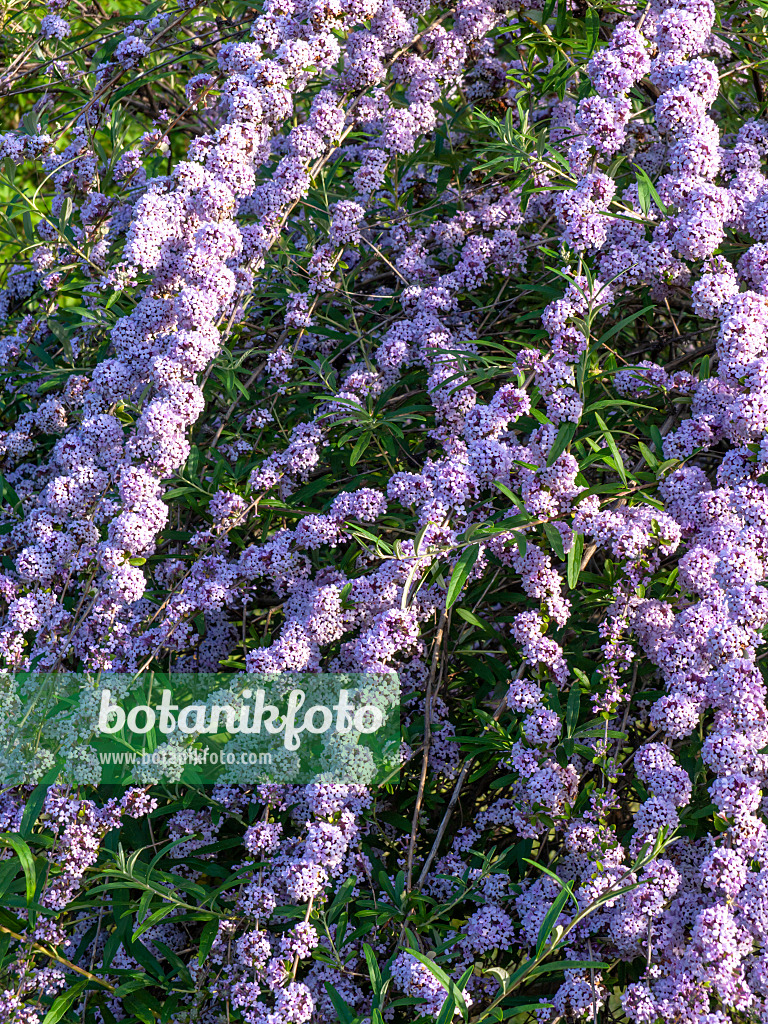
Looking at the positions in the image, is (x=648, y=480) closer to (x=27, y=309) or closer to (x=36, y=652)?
(x=36, y=652)

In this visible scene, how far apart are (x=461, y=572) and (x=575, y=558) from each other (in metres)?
0.36

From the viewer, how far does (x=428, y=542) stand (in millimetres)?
3004

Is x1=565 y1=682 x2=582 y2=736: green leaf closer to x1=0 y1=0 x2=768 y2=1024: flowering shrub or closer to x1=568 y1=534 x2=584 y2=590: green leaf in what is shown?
x1=0 y1=0 x2=768 y2=1024: flowering shrub

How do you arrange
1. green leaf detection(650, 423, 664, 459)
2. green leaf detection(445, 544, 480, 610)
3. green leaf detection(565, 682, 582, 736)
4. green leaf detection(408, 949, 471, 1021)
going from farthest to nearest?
green leaf detection(650, 423, 664, 459) < green leaf detection(565, 682, 582, 736) < green leaf detection(445, 544, 480, 610) < green leaf detection(408, 949, 471, 1021)

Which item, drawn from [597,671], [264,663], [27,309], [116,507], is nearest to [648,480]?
[597,671]

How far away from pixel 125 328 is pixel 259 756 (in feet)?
5.17

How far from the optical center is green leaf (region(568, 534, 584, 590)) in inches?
117

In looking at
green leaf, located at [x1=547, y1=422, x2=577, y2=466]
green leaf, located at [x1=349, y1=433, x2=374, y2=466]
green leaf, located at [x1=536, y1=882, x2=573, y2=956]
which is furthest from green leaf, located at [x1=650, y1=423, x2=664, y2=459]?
green leaf, located at [x1=536, y1=882, x2=573, y2=956]

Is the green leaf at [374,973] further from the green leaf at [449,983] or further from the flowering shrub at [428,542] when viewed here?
the green leaf at [449,983]

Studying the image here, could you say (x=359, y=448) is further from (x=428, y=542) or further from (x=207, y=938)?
(x=207, y=938)

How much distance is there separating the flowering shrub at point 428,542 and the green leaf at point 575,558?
10mm

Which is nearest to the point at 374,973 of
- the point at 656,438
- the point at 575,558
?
the point at 575,558

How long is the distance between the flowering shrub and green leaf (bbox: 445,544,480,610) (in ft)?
0.08

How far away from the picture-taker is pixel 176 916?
2.98 m
